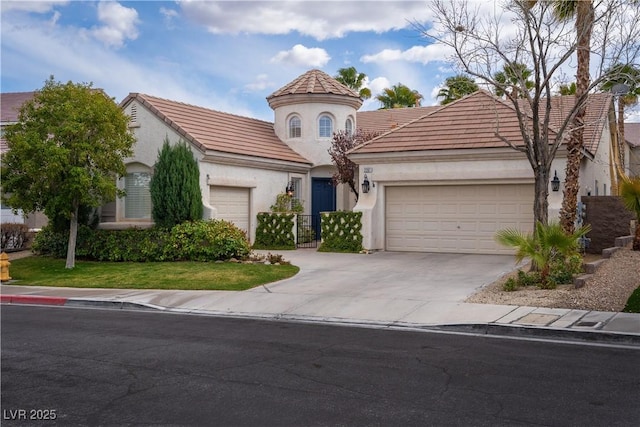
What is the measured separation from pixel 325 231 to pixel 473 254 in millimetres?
5021

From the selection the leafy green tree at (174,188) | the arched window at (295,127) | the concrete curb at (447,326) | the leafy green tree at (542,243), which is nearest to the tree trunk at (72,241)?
the leafy green tree at (174,188)

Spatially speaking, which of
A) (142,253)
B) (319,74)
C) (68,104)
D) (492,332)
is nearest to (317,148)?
(319,74)

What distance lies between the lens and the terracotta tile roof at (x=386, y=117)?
30.7 m

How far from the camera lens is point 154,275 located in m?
16.3

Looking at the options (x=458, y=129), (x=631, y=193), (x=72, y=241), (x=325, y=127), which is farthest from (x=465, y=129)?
(x=72, y=241)

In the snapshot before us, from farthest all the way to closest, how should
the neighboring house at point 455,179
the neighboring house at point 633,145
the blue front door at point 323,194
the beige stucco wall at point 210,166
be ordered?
the neighboring house at point 633,145, the blue front door at point 323,194, the beige stucco wall at point 210,166, the neighboring house at point 455,179

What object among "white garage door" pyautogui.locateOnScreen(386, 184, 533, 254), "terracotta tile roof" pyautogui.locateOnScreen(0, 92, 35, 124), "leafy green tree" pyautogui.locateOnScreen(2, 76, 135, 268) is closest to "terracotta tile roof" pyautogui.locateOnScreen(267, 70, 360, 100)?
"white garage door" pyautogui.locateOnScreen(386, 184, 533, 254)

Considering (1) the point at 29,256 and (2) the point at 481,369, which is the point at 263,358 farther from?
(1) the point at 29,256

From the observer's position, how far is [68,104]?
17.4 metres

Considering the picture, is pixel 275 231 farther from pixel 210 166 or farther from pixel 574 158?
pixel 574 158

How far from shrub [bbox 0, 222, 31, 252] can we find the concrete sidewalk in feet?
26.3

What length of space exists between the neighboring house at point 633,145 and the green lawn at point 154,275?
25.7 metres

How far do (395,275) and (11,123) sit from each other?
850 inches

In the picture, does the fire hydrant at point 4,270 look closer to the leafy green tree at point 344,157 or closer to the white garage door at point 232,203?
the white garage door at point 232,203
